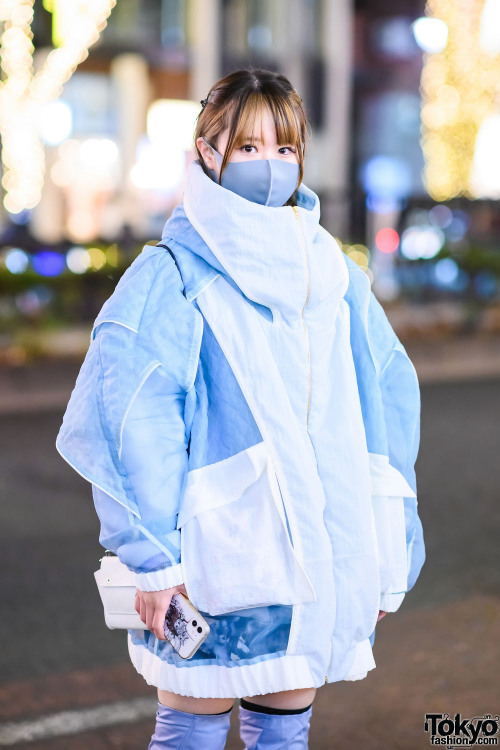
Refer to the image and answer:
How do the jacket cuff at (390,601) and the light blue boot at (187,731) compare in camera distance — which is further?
the jacket cuff at (390,601)

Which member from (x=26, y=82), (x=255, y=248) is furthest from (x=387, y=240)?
(x=255, y=248)

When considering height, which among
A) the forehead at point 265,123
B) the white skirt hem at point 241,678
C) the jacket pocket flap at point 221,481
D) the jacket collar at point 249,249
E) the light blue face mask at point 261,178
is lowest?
the white skirt hem at point 241,678

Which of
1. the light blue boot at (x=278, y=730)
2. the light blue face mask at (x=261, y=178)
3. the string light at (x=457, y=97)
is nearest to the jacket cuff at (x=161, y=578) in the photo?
the light blue boot at (x=278, y=730)

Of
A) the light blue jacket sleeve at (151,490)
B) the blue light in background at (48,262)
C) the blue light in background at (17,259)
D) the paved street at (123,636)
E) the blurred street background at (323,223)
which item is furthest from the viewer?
the blue light in background at (17,259)

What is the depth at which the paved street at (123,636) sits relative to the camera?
11.4ft

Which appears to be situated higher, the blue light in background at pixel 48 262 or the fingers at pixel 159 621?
the fingers at pixel 159 621

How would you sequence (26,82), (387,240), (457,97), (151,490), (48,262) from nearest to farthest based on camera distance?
1. (151,490)
2. (48,262)
3. (387,240)
4. (26,82)
5. (457,97)

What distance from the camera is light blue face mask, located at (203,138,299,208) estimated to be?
80.4 inches

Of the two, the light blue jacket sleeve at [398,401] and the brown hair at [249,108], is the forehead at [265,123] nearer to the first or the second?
the brown hair at [249,108]

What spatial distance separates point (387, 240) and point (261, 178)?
15.3 m

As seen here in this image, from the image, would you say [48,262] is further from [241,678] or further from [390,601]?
[241,678]

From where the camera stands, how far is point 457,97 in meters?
20.7

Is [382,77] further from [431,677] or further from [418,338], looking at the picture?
[431,677]

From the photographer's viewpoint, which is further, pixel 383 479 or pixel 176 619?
pixel 383 479
